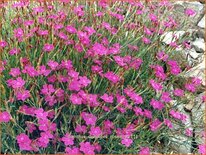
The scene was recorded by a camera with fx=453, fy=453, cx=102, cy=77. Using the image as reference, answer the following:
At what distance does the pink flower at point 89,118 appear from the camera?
2590mm

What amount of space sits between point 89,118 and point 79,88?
0.18 m

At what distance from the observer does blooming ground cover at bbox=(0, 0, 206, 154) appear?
263cm

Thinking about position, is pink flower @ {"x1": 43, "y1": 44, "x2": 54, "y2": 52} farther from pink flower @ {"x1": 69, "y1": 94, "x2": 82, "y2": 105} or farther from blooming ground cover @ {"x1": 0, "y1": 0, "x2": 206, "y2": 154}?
pink flower @ {"x1": 69, "y1": 94, "x2": 82, "y2": 105}

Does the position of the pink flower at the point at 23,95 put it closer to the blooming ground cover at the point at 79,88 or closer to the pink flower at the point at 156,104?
the blooming ground cover at the point at 79,88

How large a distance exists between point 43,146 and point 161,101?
94 cm

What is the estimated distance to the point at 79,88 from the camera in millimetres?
2619

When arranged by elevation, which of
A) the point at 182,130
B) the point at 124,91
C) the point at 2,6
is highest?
the point at 2,6

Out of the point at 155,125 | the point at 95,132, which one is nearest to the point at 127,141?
the point at 95,132

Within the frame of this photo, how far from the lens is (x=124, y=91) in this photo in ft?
9.18

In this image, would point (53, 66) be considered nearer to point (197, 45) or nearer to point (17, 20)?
point (17, 20)

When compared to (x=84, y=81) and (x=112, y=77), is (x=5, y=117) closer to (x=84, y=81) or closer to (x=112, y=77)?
(x=84, y=81)

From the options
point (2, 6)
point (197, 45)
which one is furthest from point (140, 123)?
point (197, 45)

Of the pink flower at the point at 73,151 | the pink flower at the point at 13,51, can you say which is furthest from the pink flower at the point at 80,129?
the pink flower at the point at 13,51

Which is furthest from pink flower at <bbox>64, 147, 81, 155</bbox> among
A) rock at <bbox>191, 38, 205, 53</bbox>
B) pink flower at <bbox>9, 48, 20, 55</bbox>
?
rock at <bbox>191, 38, 205, 53</bbox>
